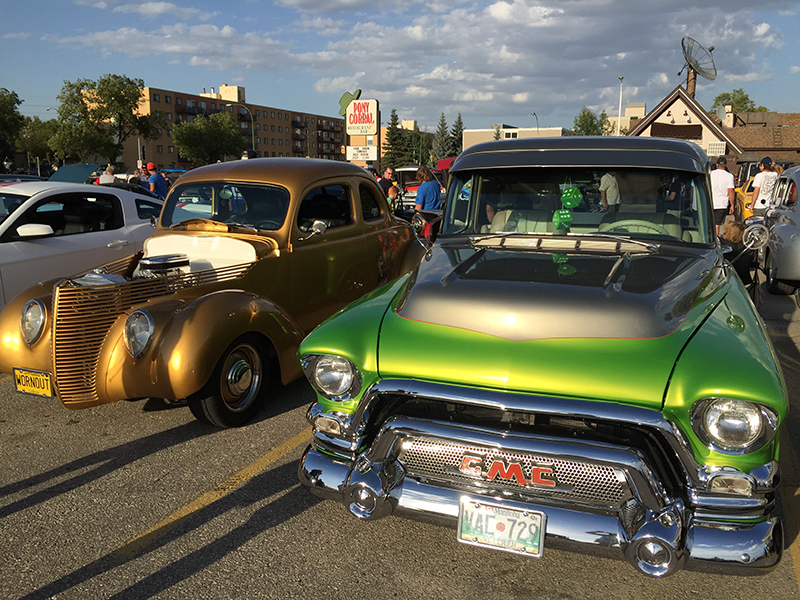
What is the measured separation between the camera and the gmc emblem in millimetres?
2504

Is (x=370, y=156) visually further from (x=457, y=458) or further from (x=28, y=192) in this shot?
(x=457, y=458)

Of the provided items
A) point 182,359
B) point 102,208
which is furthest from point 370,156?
point 182,359

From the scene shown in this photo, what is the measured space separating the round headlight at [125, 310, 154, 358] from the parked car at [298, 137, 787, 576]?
66.1 inches

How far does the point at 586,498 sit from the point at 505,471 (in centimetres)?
32

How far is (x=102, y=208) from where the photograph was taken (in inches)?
300

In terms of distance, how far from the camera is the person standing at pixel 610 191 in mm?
4016

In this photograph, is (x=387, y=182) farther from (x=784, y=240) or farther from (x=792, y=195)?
(x=784, y=240)

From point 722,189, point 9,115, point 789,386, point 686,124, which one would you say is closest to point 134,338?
point 789,386

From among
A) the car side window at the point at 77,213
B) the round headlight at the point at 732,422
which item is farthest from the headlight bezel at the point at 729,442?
the car side window at the point at 77,213

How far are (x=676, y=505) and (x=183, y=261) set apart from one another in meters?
Result: 4.05

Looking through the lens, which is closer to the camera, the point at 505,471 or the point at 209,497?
the point at 505,471

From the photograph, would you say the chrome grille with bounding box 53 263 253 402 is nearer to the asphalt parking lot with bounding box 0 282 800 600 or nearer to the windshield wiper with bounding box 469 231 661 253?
the asphalt parking lot with bounding box 0 282 800 600

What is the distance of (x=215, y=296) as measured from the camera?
4535 mm

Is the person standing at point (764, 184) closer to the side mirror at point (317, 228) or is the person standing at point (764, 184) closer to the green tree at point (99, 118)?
the side mirror at point (317, 228)
